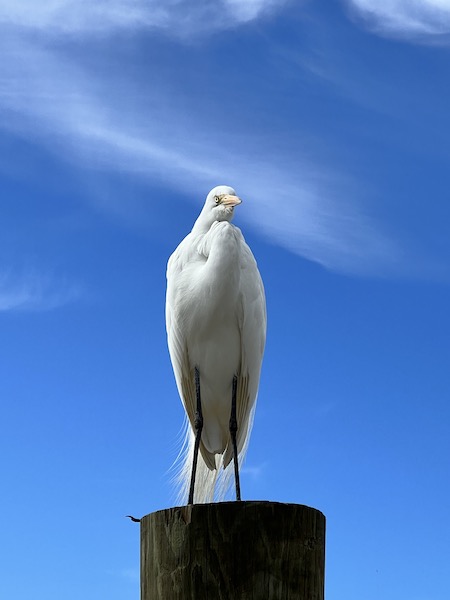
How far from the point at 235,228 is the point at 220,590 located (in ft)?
10.7

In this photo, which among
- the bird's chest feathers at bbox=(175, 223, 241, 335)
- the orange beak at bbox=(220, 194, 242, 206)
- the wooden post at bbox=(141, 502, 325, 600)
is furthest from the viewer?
the orange beak at bbox=(220, 194, 242, 206)

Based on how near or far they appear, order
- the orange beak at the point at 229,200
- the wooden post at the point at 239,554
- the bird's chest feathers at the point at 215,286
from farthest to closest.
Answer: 1. the orange beak at the point at 229,200
2. the bird's chest feathers at the point at 215,286
3. the wooden post at the point at 239,554

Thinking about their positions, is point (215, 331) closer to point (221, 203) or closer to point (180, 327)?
point (180, 327)

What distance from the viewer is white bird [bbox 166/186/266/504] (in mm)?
5797

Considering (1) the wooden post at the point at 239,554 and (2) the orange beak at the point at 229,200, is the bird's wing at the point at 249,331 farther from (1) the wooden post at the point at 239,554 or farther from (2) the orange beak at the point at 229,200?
(1) the wooden post at the point at 239,554

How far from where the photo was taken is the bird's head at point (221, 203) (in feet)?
19.4

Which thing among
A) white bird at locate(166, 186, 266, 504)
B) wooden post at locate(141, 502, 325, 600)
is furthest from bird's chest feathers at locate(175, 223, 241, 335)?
wooden post at locate(141, 502, 325, 600)

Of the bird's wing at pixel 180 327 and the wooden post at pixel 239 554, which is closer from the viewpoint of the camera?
the wooden post at pixel 239 554

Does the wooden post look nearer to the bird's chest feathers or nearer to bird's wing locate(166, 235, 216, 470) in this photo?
the bird's chest feathers

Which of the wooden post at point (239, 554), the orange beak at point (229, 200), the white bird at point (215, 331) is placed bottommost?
the wooden post at point (239, 554)

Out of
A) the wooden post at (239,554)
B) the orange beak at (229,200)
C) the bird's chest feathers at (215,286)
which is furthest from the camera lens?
the orange beak at (229,200)

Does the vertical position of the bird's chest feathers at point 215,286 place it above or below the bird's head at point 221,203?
below

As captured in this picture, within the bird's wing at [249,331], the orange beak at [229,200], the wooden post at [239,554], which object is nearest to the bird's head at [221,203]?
the orange beak at [229,200]

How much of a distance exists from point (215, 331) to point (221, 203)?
94cm
